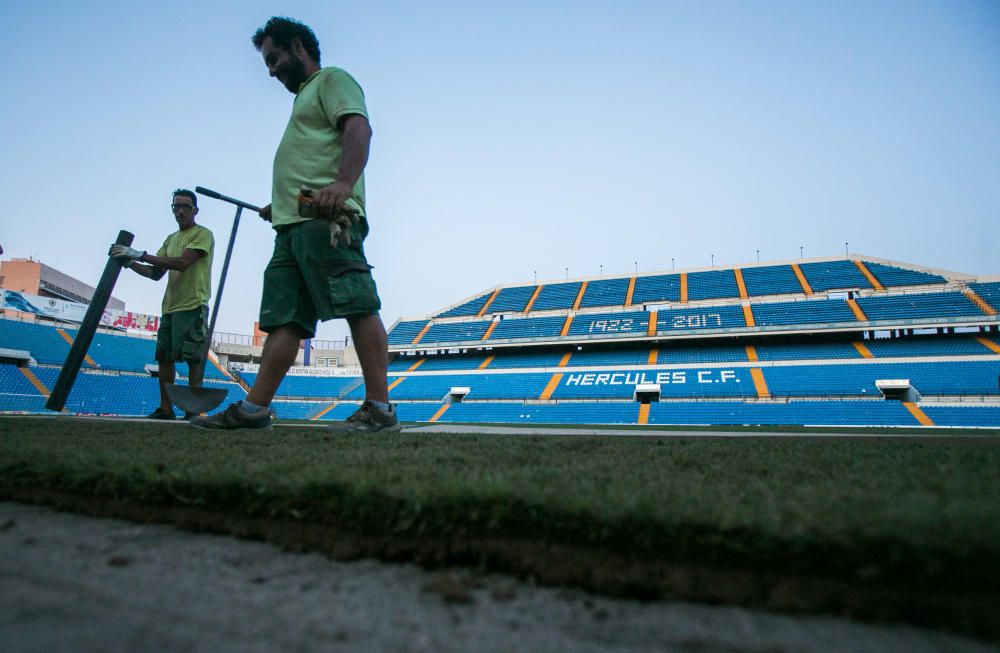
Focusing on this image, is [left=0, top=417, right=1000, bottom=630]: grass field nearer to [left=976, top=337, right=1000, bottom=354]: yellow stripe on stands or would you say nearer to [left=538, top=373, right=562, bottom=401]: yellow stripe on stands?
[left=538, top=373, right=562, bottom=401]: yellow stripe on stands

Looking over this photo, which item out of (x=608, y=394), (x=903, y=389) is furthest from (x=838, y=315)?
(x=608, y=394)

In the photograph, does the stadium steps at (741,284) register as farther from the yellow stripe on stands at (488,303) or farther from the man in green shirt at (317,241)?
the man in green shirt at (317,241)

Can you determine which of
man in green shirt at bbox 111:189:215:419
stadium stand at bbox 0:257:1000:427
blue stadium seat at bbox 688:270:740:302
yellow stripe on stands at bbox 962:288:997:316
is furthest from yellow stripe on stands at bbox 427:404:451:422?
yellow stripe on stands at bbox 962:288:997:316

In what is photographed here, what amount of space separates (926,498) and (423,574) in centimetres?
61

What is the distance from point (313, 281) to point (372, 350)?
1.27 feet

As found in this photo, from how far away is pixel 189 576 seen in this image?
64 cm

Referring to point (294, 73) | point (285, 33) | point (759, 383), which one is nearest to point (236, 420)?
point (294, 73)

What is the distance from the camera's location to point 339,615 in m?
0.53

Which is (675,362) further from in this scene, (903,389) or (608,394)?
(903,389)

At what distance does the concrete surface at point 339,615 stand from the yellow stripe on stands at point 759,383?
1959 centimetres

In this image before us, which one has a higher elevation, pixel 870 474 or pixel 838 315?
pixel 838 315

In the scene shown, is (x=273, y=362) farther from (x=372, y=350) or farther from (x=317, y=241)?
(x=317, y=241)

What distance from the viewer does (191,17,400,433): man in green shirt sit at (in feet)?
7.41

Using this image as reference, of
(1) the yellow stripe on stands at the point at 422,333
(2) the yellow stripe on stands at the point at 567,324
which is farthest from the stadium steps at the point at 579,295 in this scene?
(1) the yellow stripe on stands at the point at 422,333
